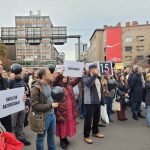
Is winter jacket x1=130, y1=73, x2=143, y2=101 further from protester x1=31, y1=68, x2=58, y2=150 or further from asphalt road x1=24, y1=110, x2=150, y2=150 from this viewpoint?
protester x1=31, y1=68, x2=58, y2=150

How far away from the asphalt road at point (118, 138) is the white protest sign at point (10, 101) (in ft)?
8.19

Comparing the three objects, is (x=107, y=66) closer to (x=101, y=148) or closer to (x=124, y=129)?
(x=124, y=129)

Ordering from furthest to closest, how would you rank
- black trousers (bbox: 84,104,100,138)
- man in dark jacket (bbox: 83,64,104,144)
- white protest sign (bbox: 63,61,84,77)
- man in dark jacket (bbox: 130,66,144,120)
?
man in dark jacket (bbox: 130,66,144,120), black trousers (bbox: 84,104,100,138), man in dark jacket (bbox: 83,64,104,144), white protest sign (bbox: 63,61,84,77)

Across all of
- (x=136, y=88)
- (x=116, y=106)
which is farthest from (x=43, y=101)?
(x=136, y=88)

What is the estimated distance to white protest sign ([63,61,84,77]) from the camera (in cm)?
688

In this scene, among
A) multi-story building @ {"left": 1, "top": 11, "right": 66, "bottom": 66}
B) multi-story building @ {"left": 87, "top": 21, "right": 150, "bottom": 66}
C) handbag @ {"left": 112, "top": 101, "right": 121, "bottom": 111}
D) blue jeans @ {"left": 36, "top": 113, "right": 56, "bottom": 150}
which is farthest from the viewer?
multi-story building @ {"left": 87, "top": 21, "right": 150, "bottom": 66}

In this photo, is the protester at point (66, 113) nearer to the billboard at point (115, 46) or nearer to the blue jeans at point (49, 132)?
the blue jeans at point (49, 132)

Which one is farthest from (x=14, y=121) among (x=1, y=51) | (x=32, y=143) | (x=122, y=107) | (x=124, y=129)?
(x=1, y=51)

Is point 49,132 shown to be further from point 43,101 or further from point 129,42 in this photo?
point 129,42

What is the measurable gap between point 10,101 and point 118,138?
4120 mm

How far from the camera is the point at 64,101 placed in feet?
22.7

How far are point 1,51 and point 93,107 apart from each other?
64.1m

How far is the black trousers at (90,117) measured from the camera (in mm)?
7570

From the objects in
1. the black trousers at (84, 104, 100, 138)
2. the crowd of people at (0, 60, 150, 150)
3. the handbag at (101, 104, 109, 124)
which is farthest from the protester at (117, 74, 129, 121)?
the black trousers at (84, 104, 100, 138)
